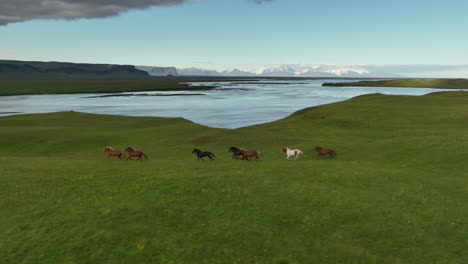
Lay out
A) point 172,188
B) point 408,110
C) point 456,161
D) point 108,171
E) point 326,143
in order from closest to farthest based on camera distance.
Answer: point 172,188, point 108,171, point 456,161, point 326,143, point 408,110

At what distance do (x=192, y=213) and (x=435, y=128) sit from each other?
42879mm

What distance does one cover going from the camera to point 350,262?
13359 mm

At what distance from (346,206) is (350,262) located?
483 centimetres

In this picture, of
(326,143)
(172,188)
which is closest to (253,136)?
(326,143)

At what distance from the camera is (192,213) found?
16953 millimetres

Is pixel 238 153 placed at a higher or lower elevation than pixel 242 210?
higher

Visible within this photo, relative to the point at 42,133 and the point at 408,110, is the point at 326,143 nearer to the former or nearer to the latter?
the point at 408,110

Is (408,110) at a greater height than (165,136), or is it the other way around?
(408,110)

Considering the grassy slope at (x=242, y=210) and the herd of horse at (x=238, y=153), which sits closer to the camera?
the grassy slope at (x=242, y=210)

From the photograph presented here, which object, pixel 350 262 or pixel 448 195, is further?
pixel 448 195

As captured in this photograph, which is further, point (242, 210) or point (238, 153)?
point (238, 153)

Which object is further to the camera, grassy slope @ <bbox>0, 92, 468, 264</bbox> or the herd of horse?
the herd of horse

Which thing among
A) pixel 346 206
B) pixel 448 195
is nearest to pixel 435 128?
pixel 448 195

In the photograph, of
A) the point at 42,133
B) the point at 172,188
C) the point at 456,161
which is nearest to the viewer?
the point at 172,188
